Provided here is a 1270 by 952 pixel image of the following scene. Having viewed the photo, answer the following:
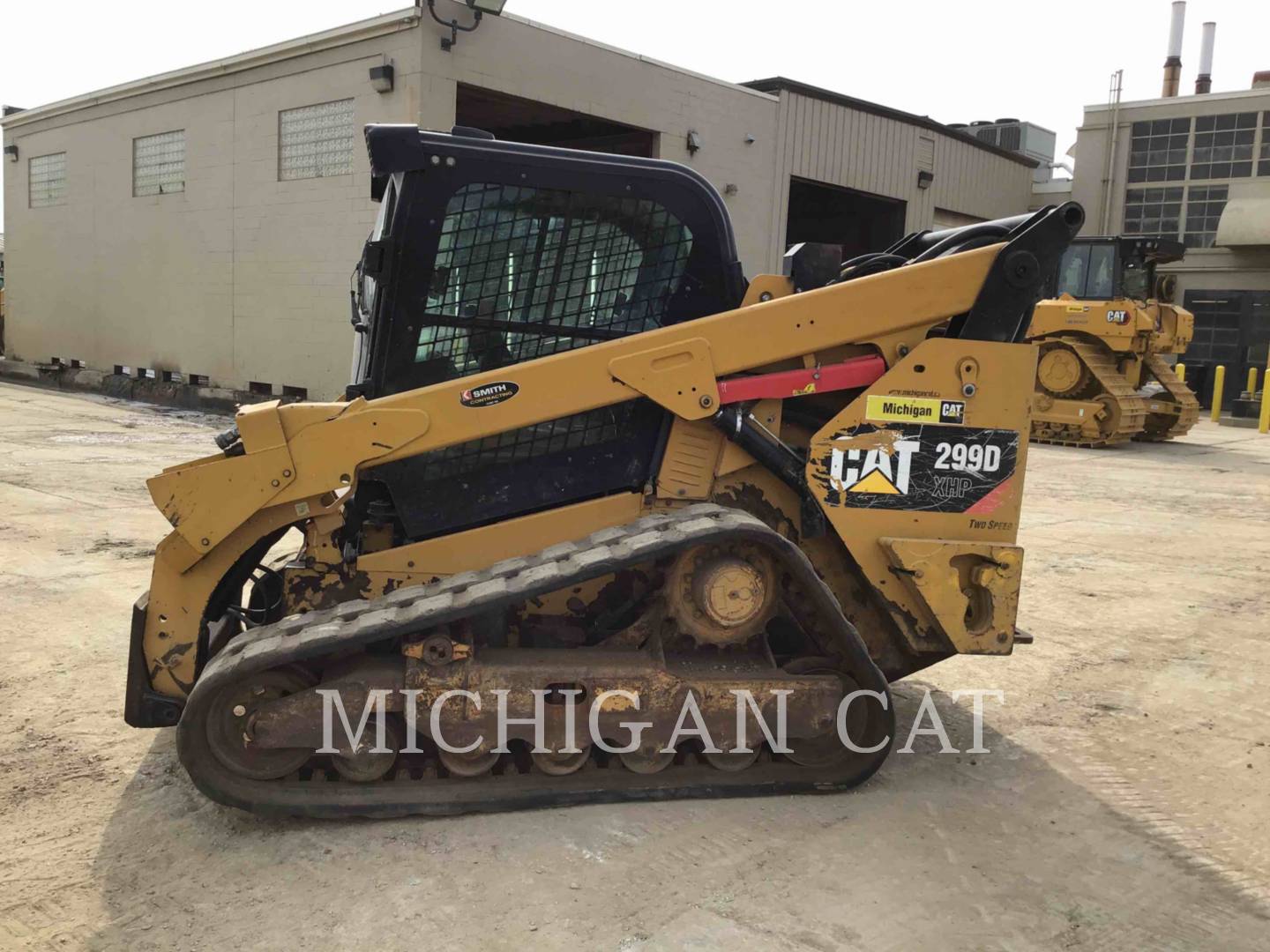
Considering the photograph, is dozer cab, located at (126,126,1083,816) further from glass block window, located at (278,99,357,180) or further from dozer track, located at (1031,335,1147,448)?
dozer track, located at (1031,335,1147,448)

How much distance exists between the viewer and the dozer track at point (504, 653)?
125 inches

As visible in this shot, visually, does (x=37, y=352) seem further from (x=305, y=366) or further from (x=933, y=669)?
(x=933, y=669)

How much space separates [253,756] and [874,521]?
7.27 ft

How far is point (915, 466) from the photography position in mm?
3736

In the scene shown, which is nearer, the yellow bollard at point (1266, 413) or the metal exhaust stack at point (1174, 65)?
the yellow bollard at point (1266, 413)

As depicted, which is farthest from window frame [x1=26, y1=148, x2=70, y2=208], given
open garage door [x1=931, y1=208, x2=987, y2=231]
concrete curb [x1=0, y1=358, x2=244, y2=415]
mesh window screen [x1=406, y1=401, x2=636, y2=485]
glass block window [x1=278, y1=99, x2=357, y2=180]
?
mesh window screen [x1=406, y1=401, x2=636, y2=485]

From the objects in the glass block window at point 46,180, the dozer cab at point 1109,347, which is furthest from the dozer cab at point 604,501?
the glass block window at point 46,180

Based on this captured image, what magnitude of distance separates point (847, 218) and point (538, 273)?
68.1 ft

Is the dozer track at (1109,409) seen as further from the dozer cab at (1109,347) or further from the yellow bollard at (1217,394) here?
the yellow bollard at (1217,394)

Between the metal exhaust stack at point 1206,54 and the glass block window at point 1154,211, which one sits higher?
the metal exhaust stack at point 1206,54

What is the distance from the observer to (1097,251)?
17.0 metres

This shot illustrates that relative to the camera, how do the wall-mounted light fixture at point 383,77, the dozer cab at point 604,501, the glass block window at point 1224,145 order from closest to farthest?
the dozer cab at point 604,501 < the wall-mounted light fixture at point 383,77 < the glass block window at point 1224,145

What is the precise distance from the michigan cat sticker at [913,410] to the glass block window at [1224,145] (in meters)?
26.2

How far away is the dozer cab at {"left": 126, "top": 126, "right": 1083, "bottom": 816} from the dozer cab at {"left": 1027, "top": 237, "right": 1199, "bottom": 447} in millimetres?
13534
